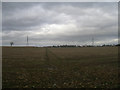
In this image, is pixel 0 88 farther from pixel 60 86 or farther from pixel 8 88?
pixel 60 86

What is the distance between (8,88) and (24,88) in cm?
78

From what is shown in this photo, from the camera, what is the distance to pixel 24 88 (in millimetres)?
7672

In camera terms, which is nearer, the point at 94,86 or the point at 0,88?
the point at 0,88

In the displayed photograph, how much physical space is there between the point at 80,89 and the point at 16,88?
3.15 meters

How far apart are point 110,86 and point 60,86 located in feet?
8.44

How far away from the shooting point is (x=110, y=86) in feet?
26.1

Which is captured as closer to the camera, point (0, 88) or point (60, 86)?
point (0, 88)

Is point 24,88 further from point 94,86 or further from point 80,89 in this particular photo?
point 94,86

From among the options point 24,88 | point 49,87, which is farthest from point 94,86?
point 24,88

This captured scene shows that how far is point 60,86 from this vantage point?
26.4ft

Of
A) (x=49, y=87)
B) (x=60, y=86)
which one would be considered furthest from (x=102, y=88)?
(x=49, y=87)

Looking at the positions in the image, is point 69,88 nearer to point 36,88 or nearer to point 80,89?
point 80,89

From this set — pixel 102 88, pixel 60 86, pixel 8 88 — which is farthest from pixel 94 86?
pixel 8 88

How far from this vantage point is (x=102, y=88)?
7633 mm
